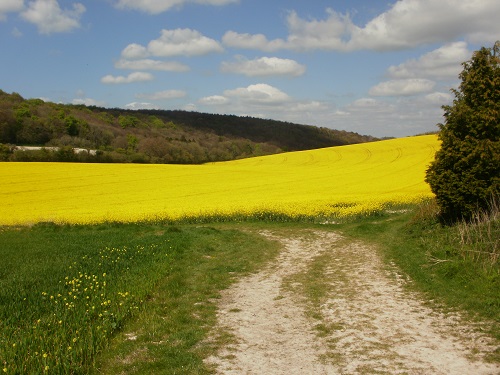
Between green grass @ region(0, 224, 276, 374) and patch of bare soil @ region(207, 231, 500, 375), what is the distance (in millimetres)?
601

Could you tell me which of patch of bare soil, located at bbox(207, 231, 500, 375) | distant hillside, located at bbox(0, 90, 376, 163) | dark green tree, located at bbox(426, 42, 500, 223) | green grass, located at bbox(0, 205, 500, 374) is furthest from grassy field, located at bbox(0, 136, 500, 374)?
distant hillside, located at bbox(0, 90, 376, 163)

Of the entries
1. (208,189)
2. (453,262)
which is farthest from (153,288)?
(208,189)

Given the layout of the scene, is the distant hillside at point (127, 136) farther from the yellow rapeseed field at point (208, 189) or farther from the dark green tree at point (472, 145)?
the dark green tree at point (472, 145)

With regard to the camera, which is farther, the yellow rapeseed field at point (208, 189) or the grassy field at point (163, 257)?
the yellow rapeseed field at point (208, 189)

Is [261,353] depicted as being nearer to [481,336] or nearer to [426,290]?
[481,336]

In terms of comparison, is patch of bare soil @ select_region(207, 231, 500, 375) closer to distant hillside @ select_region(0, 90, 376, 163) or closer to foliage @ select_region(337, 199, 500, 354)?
foliage @ select_region(337, 199, 500, 354)

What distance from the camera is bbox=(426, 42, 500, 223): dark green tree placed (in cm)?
1331

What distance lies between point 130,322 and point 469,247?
7.95 m

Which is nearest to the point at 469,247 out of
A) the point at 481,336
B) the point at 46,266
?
the point at 481,336

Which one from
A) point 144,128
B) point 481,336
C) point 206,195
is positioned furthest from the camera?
point 144,128

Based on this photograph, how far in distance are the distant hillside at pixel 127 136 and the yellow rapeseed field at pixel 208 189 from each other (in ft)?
37.5

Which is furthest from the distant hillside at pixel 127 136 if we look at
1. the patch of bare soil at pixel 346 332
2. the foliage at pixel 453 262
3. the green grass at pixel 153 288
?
the patch of bare soil at pixel 346 332

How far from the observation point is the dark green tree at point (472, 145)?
1331cm

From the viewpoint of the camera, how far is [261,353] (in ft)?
19.9
